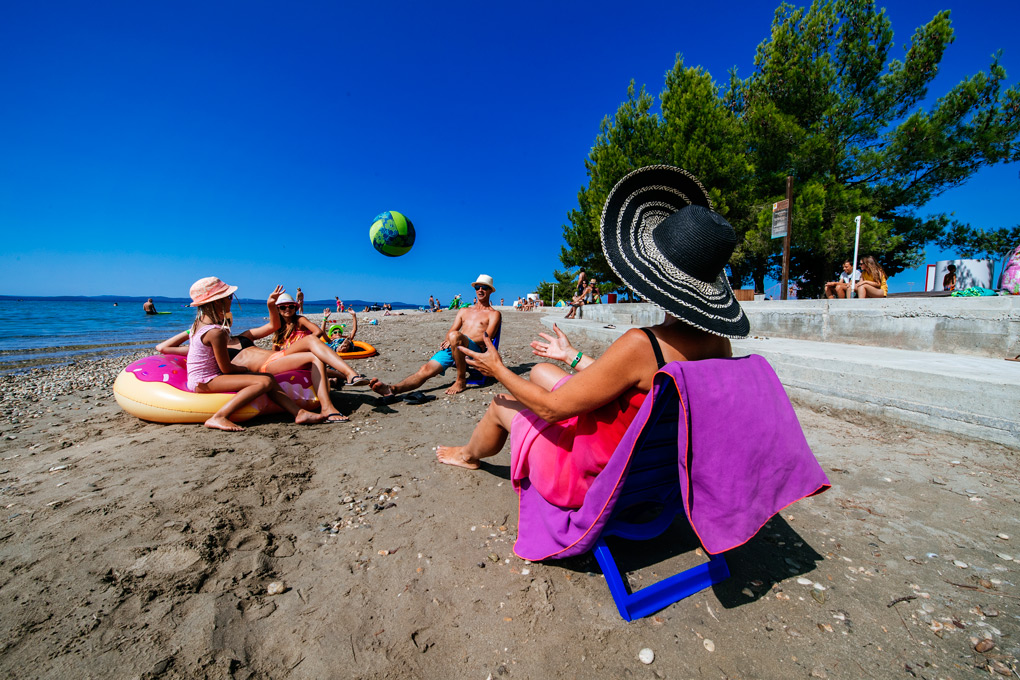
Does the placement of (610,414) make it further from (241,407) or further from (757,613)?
(241,407)

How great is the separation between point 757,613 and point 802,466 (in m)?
0.69

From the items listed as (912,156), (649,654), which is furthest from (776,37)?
(649,654)

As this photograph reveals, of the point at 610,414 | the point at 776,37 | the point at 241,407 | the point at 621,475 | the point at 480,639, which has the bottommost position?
the point at 480,639

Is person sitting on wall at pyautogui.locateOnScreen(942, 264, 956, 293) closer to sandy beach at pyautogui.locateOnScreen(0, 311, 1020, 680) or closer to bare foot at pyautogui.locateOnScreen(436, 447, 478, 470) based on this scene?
sandy beach at pyautogui.locateOnScreen(0, 311, 1020, 680)

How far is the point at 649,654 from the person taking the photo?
5.11 feet

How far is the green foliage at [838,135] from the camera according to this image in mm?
14078

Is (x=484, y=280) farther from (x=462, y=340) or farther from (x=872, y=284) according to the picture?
(x=872, y=284)

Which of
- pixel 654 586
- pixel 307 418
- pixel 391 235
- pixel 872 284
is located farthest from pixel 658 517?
pixel 872 284

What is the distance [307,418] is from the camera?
13.8 feet

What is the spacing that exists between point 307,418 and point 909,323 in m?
7.61

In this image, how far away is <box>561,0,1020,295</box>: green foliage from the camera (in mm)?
14078

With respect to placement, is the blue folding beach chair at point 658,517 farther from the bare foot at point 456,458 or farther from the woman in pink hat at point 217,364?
the woman in pink hat at point 217,364

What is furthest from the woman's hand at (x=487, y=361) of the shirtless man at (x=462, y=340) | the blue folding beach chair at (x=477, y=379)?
the blue folding beach chair at (x=477, y=379)

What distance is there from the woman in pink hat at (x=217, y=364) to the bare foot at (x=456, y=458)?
1873 millimetres
